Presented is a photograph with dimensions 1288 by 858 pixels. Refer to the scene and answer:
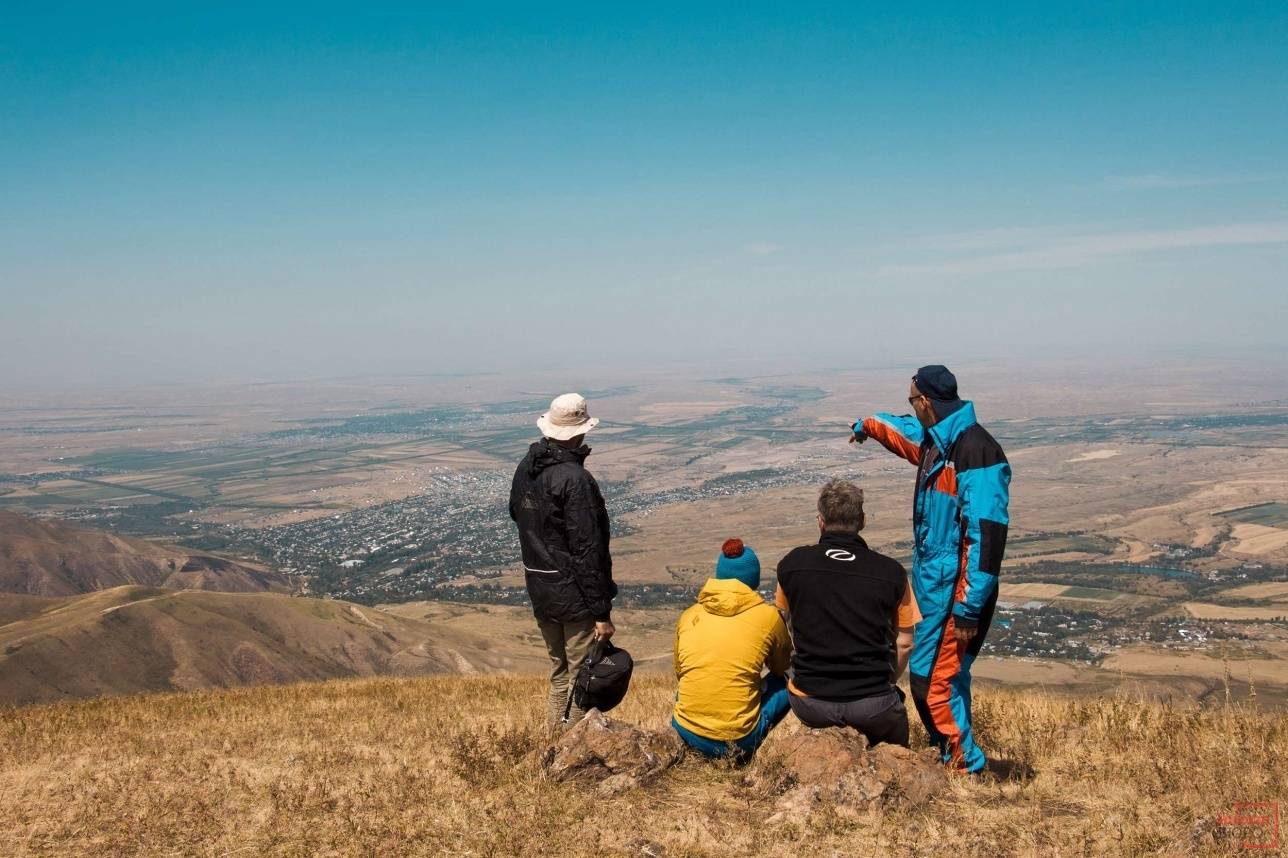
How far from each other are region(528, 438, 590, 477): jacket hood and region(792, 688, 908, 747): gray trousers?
10.2ft

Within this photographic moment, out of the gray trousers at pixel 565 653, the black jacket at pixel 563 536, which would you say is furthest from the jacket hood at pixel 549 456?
the gray trousers at pixel 565 653

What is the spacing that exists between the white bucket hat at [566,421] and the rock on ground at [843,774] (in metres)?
3.49

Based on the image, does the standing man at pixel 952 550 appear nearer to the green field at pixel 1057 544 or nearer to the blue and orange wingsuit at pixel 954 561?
the blue and orange wingsuit at pixel 954 561

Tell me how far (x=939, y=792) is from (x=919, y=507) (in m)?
2.41

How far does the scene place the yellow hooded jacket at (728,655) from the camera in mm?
7105

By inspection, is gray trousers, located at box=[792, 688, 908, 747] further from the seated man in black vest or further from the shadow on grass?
the shadow on grass

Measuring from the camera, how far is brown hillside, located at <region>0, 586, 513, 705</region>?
4938 centimetres

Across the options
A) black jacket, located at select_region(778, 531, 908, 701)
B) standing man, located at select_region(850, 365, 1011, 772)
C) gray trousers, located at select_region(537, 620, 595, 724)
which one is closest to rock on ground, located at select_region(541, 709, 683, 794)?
gray trousers, located at select_region(537, 620, 595, 724)

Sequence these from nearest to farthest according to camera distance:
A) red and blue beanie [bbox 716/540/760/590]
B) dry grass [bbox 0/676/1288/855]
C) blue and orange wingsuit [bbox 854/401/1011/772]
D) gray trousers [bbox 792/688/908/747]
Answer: dry grass [bbox 0/676/1288/855], blue and orange wingsuit [bbox 854/401/1011/772], gray trousers [bbox 792/688/908/747], red and blue beanie [bbox 716/540/760/590]

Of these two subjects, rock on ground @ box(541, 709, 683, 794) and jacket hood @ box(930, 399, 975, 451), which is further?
rock on ground @ box(541, 709, 683, 794)

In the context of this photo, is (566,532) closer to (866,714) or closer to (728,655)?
(728,655)

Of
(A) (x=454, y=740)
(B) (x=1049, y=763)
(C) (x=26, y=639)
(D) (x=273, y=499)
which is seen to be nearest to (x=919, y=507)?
(B) (x=1049, y=763)

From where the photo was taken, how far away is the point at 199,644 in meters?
59.0

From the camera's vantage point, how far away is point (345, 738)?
937cm
